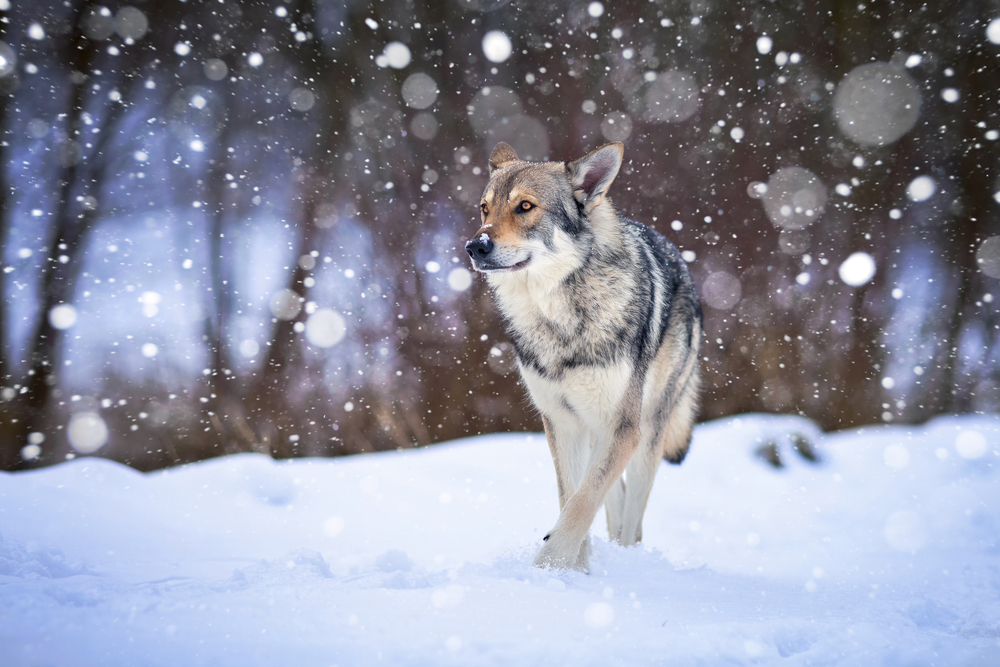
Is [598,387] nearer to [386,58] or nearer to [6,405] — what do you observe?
[386,58]

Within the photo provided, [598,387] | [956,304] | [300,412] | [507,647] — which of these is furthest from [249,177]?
[956,304]

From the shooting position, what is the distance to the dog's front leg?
2059 millimetres

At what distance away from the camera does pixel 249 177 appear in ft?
14.7

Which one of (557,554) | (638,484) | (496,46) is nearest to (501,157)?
(638,484)

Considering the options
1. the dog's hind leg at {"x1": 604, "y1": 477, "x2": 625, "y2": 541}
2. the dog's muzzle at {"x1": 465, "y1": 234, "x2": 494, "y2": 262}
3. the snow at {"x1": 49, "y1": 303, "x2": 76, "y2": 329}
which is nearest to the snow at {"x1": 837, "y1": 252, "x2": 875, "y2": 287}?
the dog's hind leg at {"x1": 604, "y1": 477, "x2": 625, "y2": 541}

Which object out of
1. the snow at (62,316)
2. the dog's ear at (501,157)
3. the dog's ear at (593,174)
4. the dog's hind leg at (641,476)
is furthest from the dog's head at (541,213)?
the snow at (62,316)

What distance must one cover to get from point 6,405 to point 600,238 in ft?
15.1

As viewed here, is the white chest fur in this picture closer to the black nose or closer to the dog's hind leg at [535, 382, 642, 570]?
the dog's hind leg at [535, 382, 642, 570]

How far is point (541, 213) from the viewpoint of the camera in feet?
7.82

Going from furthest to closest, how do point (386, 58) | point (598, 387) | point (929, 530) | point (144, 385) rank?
point (386, 58)
point (144, 385)
point (929, 530)
point (598, 387)

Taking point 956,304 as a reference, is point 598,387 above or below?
below

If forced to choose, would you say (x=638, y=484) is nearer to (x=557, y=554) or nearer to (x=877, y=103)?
(x=557, y=554)

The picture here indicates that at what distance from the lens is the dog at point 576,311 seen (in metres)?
2.23

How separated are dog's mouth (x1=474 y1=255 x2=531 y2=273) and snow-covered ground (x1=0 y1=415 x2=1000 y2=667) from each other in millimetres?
1255
